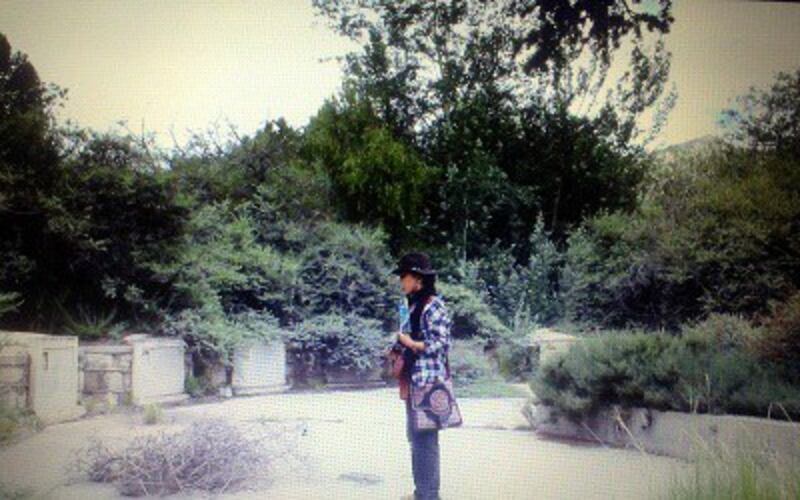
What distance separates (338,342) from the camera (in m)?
6.75

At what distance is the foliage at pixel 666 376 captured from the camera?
3818 millimetres

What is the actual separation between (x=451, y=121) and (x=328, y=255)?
1.84 metres

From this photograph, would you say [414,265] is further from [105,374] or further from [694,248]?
[694,248]

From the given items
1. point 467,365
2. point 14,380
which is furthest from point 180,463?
point 467,365

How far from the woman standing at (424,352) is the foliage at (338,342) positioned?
367cm

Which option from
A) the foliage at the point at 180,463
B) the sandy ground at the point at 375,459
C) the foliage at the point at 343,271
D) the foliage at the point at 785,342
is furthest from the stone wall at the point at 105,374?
the foliage at the point at 785,342

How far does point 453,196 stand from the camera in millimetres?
7848

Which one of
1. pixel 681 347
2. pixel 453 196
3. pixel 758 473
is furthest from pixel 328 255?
pixel 758 473

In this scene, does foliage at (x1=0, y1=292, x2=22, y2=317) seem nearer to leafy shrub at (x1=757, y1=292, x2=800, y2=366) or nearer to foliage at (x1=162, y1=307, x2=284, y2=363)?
foliage at (x1=162, y1=307, x2=284, y2=363)

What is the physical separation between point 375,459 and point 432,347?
1397 mm

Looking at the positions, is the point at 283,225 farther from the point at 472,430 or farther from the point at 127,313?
the point at 472,430

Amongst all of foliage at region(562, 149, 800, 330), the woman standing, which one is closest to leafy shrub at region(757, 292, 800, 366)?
foliage at region(562, 149, 800, 330)

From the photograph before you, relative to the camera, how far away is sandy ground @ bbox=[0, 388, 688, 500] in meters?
3.13

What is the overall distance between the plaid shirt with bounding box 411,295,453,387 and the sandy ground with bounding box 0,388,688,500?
702 mm
